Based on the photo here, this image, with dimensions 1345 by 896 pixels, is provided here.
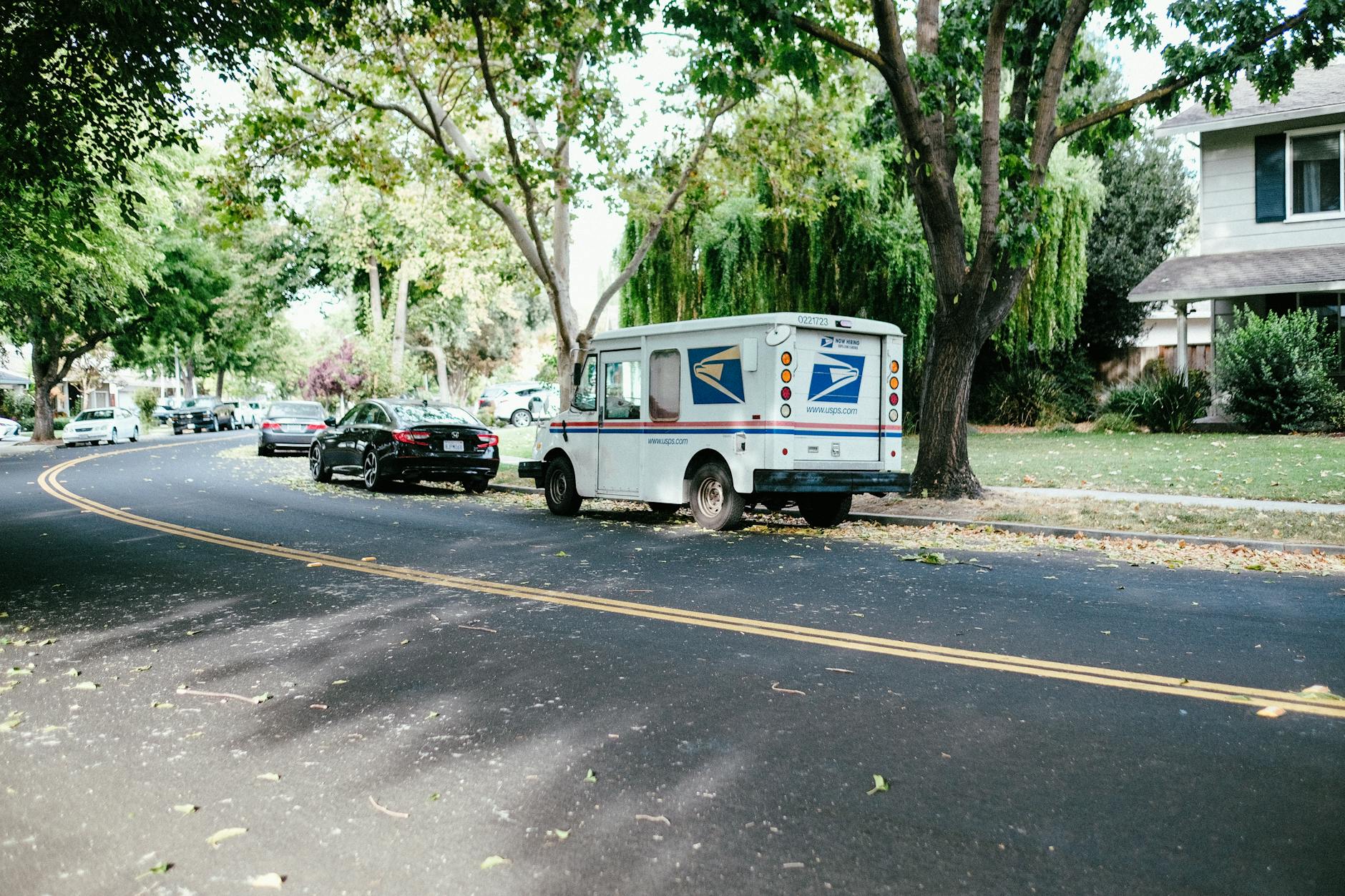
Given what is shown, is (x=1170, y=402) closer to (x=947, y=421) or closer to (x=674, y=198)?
(x=947, y=421)

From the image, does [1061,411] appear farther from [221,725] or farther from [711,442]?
[221,725]

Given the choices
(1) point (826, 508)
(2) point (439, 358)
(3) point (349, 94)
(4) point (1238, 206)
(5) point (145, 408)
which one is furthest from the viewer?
(5) point (145, 408)

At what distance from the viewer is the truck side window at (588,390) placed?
14.4 m

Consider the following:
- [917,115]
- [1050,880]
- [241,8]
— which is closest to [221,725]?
[1050,880]

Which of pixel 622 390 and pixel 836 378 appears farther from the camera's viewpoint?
pixel 622 390

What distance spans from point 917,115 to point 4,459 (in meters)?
29.0

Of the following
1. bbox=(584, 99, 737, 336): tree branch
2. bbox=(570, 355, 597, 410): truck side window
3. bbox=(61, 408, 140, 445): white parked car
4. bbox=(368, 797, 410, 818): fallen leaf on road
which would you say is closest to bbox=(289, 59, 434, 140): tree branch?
bbox=(584, 99, 737, 336): tree branch

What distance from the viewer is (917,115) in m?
13.3

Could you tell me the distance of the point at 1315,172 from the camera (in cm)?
2327

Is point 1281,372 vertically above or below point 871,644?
above

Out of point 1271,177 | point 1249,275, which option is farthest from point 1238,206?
point 1249,275

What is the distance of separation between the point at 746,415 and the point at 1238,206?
57.3ft

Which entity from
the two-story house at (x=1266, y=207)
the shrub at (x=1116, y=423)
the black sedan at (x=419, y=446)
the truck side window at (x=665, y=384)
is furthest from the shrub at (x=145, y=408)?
the truck side window at (x=665, y=384)

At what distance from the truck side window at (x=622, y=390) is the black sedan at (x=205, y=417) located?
44080 mm
